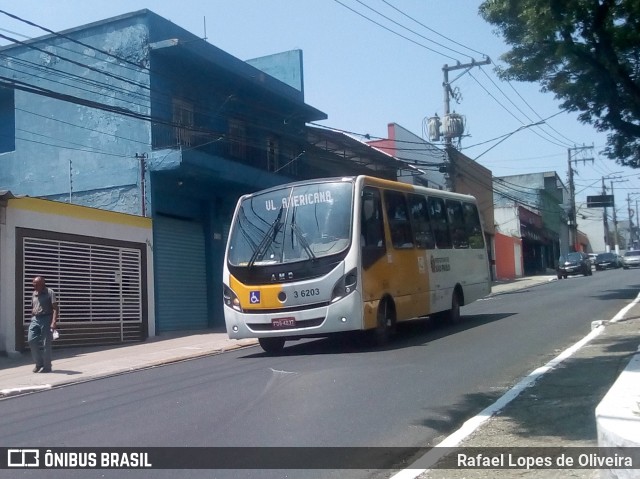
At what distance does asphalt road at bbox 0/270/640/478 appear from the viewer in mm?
7336

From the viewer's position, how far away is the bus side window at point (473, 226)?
1900 centimetres

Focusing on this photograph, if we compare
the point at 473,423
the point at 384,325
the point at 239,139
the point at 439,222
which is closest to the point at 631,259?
the point at 239,139

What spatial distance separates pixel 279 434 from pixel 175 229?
616 inches

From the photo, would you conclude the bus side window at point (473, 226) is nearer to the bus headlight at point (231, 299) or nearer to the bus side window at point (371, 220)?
the bus side window at point (371, 220)

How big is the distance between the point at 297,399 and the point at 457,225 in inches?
398

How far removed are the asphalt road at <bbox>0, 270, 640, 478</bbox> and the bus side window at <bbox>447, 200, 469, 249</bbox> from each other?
11.7 ft

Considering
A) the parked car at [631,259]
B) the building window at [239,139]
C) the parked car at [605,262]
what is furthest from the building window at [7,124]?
the parked car at [605,262]

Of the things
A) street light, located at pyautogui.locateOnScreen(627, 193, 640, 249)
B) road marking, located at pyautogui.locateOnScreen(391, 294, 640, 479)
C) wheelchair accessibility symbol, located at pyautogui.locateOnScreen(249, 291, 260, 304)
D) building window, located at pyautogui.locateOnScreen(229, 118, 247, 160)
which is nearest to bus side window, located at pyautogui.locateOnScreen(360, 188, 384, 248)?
wheelchair accessibility symbol, located at pyautogui.locateOnScreen(249, 291, 260, 304)

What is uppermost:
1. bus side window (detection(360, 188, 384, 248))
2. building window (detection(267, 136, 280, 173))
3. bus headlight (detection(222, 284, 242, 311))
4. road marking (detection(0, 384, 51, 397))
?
building window (detection(267, 136, 280, 173))

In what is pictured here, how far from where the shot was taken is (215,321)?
945 inches

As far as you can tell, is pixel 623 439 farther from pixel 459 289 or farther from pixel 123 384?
pixel 459 289

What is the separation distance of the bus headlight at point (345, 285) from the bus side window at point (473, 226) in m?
6.75

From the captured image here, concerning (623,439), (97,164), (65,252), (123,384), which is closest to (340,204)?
(123,384)

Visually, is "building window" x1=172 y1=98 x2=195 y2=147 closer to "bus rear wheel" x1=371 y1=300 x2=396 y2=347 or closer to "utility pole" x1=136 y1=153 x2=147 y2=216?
"utility pole" x1=136 y1=153 x2=147 y2=216
